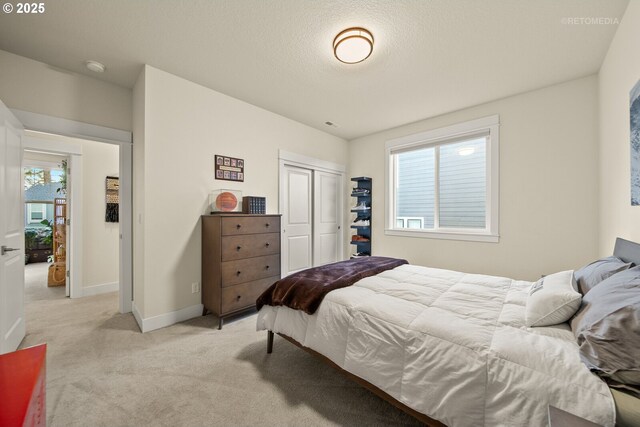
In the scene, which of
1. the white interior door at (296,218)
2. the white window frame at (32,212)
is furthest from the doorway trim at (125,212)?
the white window frame at (32,212)

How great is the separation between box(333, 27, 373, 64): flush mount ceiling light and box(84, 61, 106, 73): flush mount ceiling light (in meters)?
2.37

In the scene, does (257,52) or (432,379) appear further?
(257,52)

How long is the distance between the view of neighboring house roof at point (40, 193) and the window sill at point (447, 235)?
8015mm

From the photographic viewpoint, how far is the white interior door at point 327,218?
14.8 feet

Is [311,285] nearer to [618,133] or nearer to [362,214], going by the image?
[618,133]

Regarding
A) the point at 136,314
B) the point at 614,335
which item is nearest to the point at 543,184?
the point at 614,335

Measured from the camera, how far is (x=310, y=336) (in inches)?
69.7

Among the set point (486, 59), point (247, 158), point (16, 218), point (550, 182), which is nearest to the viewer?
point (16, 218)

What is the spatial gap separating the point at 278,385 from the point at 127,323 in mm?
2052

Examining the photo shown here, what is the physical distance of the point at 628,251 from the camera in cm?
159

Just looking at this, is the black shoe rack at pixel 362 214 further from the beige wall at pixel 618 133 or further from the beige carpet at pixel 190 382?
the beige wall at pixel 618 133

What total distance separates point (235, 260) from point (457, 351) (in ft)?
7.38

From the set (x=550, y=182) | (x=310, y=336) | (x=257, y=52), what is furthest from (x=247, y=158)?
(x=550, y=182)

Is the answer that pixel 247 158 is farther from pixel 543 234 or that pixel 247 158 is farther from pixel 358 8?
pixel 543 234
